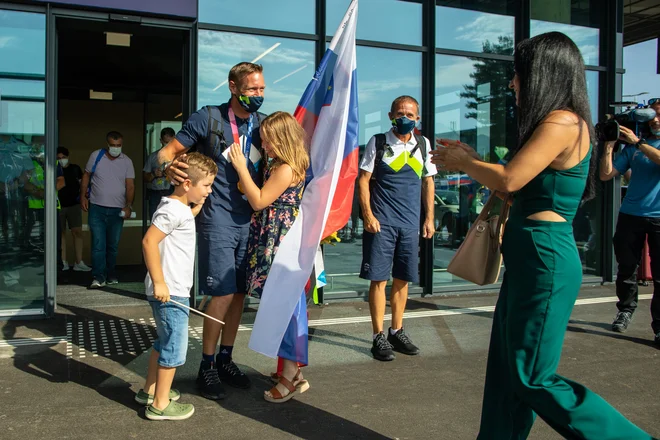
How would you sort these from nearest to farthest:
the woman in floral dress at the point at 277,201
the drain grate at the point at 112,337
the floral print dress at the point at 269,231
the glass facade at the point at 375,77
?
the woman in floral dress at the point at 277,201, the floral print dress at the point at 269,231, the drain grate at the point at 112,337, the glass facade at the point at 375,77

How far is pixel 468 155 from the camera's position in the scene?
2732mm

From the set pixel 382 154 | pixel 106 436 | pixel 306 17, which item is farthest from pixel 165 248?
pixel 306 17

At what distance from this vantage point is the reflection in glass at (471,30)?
773cm

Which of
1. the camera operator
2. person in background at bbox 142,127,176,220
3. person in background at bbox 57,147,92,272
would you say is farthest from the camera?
person in background at bbox 57,147,92,272

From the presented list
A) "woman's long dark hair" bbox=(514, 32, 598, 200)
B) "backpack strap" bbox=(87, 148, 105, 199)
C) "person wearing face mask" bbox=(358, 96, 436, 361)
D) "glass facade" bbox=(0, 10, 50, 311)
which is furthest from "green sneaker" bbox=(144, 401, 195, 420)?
"backpack strap" bbox=(87, 148, 105, 199)

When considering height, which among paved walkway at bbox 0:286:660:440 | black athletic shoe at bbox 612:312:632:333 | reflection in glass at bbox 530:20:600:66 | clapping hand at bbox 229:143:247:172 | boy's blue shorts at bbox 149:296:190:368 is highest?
reflection in glass at bbox 530:20:600:66

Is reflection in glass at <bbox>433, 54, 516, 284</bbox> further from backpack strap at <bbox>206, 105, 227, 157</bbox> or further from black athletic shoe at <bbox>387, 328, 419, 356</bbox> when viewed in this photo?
backpack strap at <bbox>206, 105, 227, 157</bbox>

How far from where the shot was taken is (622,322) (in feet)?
19.5

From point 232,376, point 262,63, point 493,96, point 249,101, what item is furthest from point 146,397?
point 493,96

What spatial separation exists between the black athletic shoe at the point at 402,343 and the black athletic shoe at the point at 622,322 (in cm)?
208

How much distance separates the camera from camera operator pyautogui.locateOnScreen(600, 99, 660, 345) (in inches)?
225

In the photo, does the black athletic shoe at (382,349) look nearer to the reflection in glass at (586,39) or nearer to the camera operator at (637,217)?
the camera operator at (637,217)

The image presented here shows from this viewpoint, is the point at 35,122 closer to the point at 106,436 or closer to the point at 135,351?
the point at 135,351

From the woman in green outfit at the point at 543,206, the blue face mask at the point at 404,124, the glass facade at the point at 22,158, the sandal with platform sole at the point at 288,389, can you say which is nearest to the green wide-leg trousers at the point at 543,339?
the woman in green outfit at the point at 543,206
